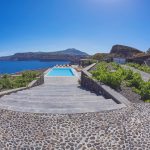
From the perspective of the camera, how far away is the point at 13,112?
691 centimetres

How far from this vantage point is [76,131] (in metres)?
5.87

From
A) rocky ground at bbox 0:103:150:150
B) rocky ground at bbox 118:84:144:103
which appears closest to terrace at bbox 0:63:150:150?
rocky ground at bbox 0:103:150:150

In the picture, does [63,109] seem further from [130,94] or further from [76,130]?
[130,94]

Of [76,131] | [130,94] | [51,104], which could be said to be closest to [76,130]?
[76,131]

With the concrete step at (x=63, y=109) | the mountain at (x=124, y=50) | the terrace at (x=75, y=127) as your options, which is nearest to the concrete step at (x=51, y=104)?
the terrace at (x=75, y=127)

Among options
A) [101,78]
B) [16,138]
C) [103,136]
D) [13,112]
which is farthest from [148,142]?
[101,78]

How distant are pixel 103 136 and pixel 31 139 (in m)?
1.66

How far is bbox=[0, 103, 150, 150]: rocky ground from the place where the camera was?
548 centimetres

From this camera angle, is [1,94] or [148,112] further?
[1,94]

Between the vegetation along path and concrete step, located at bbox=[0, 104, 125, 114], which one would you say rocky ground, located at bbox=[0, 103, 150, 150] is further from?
concrete step, located at bbox=[0, 104, 125, 114]

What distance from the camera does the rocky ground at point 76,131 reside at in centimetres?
548

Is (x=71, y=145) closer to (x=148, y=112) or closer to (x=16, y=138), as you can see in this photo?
(x=16, y=138)

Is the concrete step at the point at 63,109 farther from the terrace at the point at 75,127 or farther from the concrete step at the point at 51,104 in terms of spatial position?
the concrete step at the point at 51,104

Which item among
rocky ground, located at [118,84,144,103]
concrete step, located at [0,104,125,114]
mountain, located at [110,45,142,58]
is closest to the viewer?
concrete step, located at [0,104,125,114]
